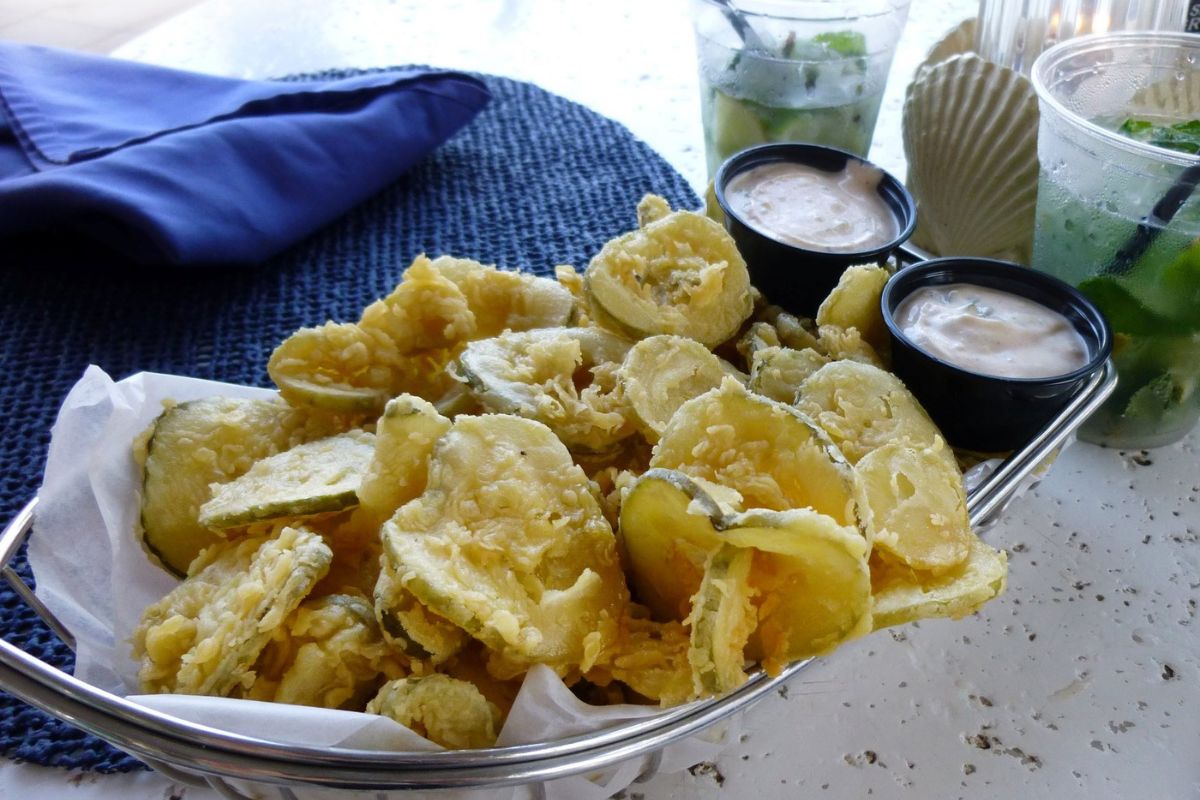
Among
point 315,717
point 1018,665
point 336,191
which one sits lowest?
point 1018,665

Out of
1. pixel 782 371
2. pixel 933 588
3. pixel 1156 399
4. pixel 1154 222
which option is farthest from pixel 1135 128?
pixel 933 588

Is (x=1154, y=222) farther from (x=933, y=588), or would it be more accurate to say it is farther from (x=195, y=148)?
(x=195, y=148)

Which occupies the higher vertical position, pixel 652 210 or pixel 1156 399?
pixel 652 210

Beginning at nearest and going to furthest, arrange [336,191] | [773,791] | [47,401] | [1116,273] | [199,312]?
1. [773,791]
2. [1116,273]
3. [47,401]
4. [199,312]
5. [336,191]

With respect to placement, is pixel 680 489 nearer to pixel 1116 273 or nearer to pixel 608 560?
pixel 608 560

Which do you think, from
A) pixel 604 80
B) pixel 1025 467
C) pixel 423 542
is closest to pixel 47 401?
pixel 423 542

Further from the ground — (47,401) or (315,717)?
(315,717)

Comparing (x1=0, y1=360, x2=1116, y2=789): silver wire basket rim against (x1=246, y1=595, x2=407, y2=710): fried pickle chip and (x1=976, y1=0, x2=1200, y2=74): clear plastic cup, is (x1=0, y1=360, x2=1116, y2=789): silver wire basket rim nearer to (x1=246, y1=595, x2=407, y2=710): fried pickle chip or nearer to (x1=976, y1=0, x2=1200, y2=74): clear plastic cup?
(x1=246, y1=595, x2=407, y2=710): fried pickle chip
